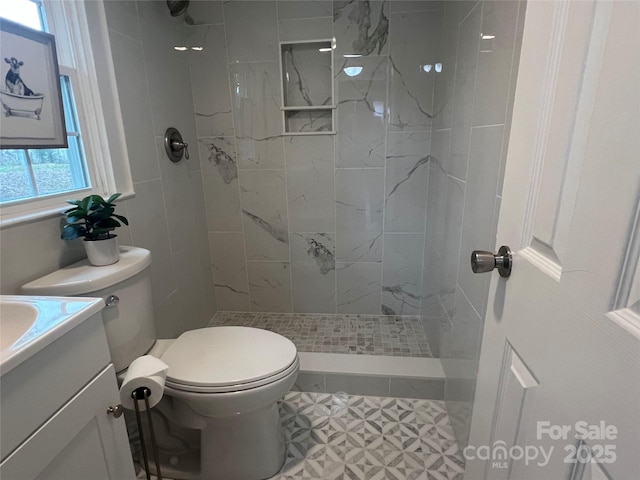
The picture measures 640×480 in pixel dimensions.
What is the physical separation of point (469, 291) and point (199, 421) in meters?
1.04

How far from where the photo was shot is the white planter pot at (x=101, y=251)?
1.00 metres

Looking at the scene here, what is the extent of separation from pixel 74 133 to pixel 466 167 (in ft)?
4.74

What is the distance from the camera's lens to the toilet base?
1.17 metres

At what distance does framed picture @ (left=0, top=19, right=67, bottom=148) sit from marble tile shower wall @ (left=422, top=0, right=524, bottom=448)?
134 cm

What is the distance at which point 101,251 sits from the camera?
1011mm

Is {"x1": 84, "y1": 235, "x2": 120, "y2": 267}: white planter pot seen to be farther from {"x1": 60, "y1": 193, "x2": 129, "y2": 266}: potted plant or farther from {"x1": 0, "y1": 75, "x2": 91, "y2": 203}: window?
{"x1": 0, "y1": 75, "x2": 91, "y2": 203}: window

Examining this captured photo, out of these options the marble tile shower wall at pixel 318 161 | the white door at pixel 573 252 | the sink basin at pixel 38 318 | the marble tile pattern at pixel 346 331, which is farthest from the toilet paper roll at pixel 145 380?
the marble tile shower wall at pixel 318 161

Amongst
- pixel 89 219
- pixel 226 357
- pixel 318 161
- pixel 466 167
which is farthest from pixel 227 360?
pixel 318 161

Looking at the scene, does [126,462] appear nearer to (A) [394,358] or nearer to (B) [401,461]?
(B) [401,461]

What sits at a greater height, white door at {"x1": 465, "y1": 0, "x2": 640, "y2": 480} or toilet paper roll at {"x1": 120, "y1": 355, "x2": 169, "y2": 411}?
white door at {"x1": 465, "y1": 0, "x2": 640, "y2": 480}

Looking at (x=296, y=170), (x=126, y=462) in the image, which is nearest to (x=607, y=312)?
(x=126, y=462)

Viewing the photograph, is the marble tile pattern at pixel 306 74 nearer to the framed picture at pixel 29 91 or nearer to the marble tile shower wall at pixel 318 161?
the marble tile shower wall at pixel 318 161

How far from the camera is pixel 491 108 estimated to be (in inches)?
41.1

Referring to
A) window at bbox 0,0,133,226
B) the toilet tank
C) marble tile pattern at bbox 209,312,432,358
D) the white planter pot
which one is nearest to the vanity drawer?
the toilet tank
